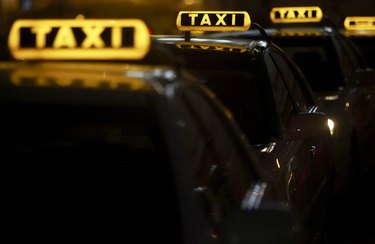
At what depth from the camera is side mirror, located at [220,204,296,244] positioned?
330cm

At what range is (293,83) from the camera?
272 inches

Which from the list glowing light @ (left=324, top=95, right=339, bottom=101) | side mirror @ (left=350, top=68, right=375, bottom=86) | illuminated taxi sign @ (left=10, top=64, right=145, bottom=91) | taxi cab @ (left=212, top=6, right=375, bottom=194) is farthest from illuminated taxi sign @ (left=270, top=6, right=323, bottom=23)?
illuminated taxi sign @ (left=10, top=64, right=145, bottom=91)

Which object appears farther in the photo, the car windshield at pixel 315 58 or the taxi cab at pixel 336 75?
the car windshield at pixel 315 58

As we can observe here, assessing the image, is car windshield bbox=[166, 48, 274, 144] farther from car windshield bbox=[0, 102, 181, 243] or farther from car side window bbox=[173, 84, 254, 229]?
car windshield bbox=[0, 102, 181, 243]

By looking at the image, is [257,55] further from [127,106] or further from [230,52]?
[127,106]

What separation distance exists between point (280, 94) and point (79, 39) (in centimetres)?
301

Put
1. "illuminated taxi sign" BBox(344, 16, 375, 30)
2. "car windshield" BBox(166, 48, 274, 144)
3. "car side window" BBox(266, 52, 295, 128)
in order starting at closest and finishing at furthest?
1. "car windshield" BBox(166, 48, 274, 144)
2. "car side window" BBox(266, 52, 295, 128)
3. "illuminated taxi sign" BBox(344, 16, 375, 30)

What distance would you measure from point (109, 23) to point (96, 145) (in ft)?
1.85

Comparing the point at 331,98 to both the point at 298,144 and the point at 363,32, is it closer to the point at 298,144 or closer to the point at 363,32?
the point at 298,144

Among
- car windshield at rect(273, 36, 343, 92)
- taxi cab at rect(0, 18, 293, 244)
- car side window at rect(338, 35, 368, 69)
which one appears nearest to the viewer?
taxi cab at rect(0, 18, 293, 244)

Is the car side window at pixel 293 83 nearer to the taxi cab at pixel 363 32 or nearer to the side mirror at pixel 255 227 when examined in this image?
the side mirror at pixel 255 227

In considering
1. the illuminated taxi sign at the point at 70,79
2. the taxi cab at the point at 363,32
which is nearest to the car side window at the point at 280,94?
the illuminated taxi sign at the point at 70,79

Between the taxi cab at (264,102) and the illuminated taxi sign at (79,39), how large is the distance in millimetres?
2045

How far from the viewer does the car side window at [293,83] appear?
6.58 m
